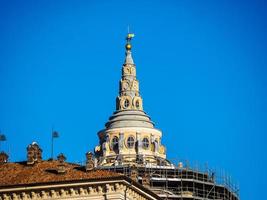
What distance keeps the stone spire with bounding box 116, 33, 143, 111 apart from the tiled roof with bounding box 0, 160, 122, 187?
184 ft

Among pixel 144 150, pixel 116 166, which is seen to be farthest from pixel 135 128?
pixel 116 166

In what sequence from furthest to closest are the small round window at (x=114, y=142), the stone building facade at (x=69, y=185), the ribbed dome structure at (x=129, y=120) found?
the ribbed dome structure at (x=129, y=120) < the small round window at (x=114, y=142) < the stone building facade at (x=69, y=185)

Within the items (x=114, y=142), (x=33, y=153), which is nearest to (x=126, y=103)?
(x=114, y=142)

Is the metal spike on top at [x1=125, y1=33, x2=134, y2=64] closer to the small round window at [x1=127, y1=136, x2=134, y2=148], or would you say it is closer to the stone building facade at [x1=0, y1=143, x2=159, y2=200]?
the small round window at [x1=127, y1=136, x2=134, y2=148]

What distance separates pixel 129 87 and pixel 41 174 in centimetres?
6635

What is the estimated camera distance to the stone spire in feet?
520

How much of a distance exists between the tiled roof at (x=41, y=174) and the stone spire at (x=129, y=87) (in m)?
56.1

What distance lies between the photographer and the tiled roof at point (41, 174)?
307 ft

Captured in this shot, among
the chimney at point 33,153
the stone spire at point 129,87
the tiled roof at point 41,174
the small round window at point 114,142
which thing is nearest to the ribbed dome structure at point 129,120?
the stone spire at point 129,87

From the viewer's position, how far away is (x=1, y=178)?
97625 millimetres

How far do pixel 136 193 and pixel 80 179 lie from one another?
16.1ft

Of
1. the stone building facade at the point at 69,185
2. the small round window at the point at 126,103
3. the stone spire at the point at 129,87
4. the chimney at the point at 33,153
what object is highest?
the stone spire at the point at 129,87

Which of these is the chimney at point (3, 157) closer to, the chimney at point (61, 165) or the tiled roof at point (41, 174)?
the tiled roof at point (41, 174)

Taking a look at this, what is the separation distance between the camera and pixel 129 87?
16225cm
